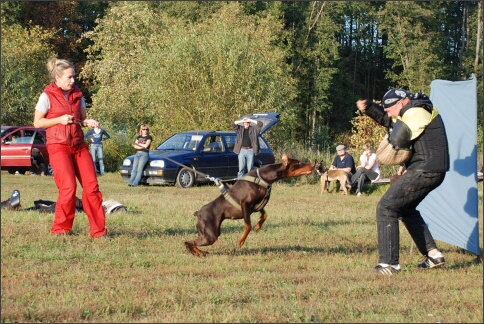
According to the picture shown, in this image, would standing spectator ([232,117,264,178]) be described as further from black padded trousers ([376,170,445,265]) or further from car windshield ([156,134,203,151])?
black padded trousers ([376,170,445,265])

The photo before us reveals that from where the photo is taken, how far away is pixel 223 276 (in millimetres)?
7449

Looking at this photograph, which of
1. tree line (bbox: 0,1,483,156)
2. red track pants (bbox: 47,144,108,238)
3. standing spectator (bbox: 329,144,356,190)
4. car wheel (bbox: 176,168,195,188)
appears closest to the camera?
red track pants (bbox: 47,144,108,238)

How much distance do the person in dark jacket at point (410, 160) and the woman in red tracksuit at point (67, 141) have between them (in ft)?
11.1

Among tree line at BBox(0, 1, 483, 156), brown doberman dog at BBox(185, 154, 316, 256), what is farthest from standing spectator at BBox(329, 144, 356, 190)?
brown doberman dog at BBox(185, 154, 316, 256)

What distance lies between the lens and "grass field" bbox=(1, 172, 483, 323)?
5.82m

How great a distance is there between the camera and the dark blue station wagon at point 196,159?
71.7ft

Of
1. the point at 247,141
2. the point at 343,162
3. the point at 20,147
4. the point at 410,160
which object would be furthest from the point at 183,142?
the point at 410,160

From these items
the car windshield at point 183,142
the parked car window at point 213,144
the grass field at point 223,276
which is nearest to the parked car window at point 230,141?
the parked car window at point 213,144

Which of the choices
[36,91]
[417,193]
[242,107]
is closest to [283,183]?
[242,107]

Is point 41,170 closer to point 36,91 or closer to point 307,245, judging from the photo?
point 36,91

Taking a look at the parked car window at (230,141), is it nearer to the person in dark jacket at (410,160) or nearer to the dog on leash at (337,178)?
the dog on leash at (337,178)

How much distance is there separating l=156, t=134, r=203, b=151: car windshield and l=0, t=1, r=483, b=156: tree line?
4491 millimetres

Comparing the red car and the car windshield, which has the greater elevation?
the car windshield

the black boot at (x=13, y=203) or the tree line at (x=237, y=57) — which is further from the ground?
the black boot at (x=13, y=203)
